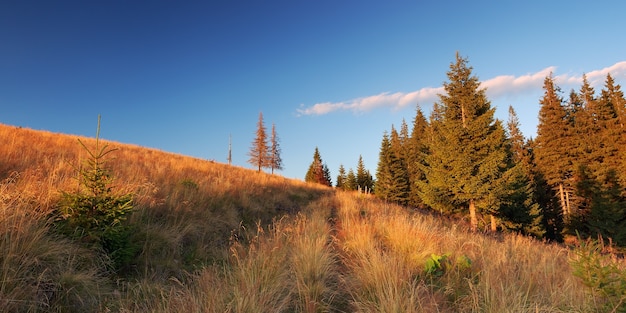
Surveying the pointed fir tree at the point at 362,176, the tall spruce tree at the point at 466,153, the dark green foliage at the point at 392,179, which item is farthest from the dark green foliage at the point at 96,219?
the pointed fir tree at the point at 362,176

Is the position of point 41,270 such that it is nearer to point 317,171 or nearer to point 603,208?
point 603,208

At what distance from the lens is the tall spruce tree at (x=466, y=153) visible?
1666 cm

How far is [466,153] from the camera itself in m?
17.3

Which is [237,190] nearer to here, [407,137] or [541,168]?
[541,168]

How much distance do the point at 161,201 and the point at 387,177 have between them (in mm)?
31908

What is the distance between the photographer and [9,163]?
5.09 m

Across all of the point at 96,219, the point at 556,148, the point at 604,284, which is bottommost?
the point at 604,284

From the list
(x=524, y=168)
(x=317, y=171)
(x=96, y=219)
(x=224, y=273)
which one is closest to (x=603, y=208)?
(x=524, y=168)

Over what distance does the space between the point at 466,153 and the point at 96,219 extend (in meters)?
18.2

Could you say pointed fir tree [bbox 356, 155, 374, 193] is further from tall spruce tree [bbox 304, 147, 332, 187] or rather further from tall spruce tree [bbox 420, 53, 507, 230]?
tall spruce tree [bbox 420, 53, 507, 230]

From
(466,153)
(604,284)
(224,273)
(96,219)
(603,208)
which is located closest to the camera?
(604,284)

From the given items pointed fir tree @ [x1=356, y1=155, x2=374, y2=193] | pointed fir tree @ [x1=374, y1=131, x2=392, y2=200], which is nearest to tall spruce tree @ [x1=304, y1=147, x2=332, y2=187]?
pointed fir tree @ [x1=356, y1=155, x2=374, y2=193]

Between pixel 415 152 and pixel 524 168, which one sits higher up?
pixel 415 152

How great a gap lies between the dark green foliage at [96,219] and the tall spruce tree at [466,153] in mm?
17039
